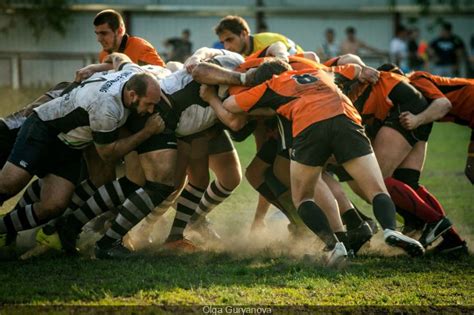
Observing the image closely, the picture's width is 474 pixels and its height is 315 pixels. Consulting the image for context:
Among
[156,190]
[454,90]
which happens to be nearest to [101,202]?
[156,190]

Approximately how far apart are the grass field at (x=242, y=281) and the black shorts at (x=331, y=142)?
86 cm

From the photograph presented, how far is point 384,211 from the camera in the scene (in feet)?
24.2

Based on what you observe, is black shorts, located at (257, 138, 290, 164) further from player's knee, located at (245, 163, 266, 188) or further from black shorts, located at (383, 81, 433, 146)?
black shorts, located at (383, 81, 433, 146)

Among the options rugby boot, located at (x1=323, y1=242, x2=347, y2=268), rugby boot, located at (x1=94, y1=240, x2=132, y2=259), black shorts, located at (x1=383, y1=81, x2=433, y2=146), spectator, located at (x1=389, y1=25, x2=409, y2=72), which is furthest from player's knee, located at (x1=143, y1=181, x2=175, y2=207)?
spectator, located at (x1=389, y1=25, x2=409, y2=72)

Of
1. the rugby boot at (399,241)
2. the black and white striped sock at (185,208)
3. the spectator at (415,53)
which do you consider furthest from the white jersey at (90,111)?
the spectator at (415,53)

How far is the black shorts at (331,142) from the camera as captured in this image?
7520mm

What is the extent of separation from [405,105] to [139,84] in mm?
2478

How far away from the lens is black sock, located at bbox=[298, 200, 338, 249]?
24.6 feet

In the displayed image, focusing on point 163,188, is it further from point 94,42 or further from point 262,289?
point 94,42

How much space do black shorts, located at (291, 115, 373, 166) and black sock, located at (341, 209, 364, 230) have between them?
3.12 ft

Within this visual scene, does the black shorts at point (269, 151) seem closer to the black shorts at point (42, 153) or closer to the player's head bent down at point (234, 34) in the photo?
the player's head bent down at point (234, 34)

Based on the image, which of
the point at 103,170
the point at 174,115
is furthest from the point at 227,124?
the point at 103,170

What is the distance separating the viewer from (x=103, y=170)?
28.5 ft

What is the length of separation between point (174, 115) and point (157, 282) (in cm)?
196
